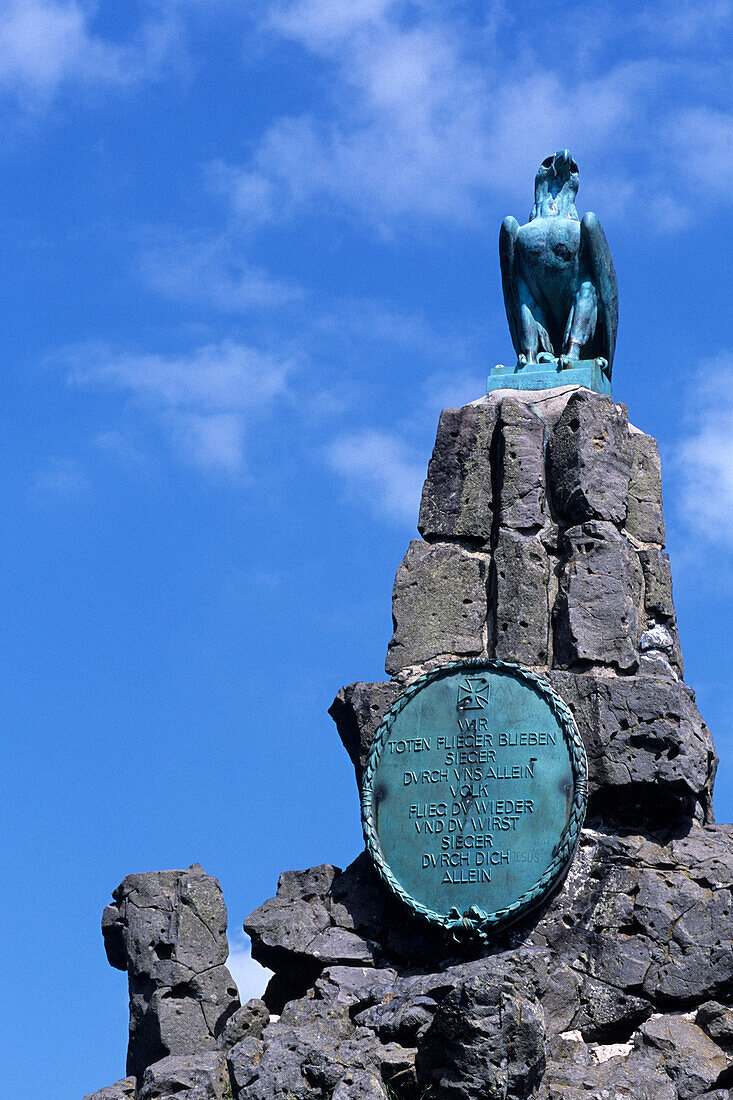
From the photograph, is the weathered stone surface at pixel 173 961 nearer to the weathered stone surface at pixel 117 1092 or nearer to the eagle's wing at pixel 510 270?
the weathered stone surface at pixel 117 1092

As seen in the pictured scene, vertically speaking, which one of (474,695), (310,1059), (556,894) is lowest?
(310,1059)

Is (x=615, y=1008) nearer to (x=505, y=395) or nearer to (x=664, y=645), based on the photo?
(x=664, y=645)

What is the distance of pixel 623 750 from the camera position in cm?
A: 1145

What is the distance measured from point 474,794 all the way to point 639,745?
0.97 metres

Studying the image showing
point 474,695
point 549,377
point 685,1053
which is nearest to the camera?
point 685,1053

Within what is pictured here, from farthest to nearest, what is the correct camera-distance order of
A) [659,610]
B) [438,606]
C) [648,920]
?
[659,610], [438,606], [648,920]

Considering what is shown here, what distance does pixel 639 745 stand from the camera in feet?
37.6

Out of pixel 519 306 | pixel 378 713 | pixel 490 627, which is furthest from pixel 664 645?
pixel 519 306

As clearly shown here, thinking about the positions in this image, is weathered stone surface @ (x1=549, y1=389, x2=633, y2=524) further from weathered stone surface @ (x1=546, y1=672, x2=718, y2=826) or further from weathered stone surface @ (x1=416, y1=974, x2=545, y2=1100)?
weathered stone surface @ (x1=416, y1=974, x2=545, y2=1100)

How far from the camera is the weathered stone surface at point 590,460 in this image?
1233 cm

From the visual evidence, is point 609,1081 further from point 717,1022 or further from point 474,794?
point 474,794

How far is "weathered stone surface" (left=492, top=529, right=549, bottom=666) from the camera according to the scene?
39.4 ft

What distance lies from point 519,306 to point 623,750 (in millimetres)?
3687

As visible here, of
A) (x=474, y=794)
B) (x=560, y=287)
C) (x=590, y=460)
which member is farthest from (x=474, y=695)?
(x=560, y=287)
